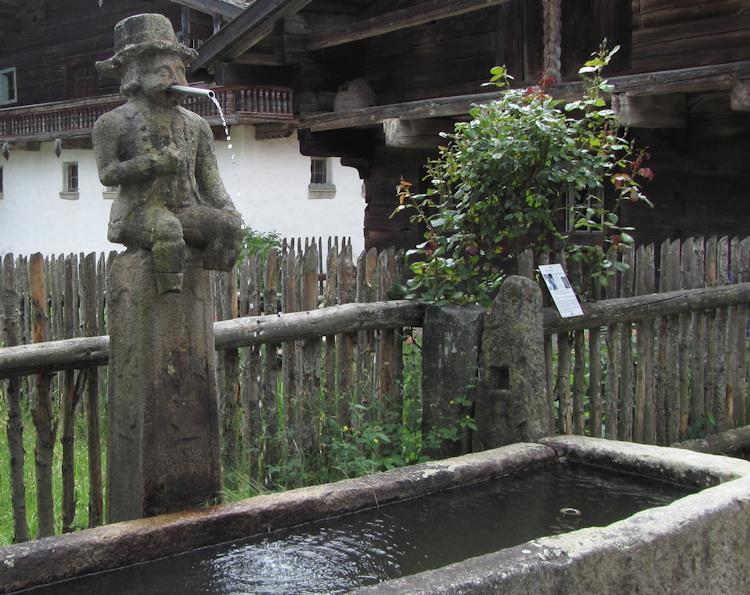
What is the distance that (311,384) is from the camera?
408 centimetres

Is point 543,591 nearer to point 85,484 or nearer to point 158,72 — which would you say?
point 158,72

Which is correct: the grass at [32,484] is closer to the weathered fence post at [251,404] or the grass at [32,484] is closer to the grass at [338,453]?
the grass at [338,453]

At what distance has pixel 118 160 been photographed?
119 inches

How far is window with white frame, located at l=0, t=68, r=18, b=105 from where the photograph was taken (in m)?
23.0

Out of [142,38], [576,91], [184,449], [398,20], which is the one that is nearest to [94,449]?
[184,449]

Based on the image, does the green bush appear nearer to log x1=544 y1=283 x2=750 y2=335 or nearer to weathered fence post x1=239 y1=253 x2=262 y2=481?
log x1=544 y1=283 x2=750 y2=335

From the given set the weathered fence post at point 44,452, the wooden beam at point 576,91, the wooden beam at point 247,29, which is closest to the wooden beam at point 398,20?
the wooden beam at point 247,29

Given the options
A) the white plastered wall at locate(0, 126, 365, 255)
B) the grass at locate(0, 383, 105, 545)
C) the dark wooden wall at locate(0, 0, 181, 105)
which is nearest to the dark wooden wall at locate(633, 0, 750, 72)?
the grass at locate(0, 383, 105, 545)

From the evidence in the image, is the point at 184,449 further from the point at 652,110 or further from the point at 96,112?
the point at 96,112

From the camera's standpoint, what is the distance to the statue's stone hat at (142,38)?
117 inches

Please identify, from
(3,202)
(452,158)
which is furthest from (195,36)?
(452,158)

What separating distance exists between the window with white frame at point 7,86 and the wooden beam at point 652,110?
2008cm

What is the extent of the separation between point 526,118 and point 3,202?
20.5 metres

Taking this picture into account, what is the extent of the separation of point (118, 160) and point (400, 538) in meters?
1.73
